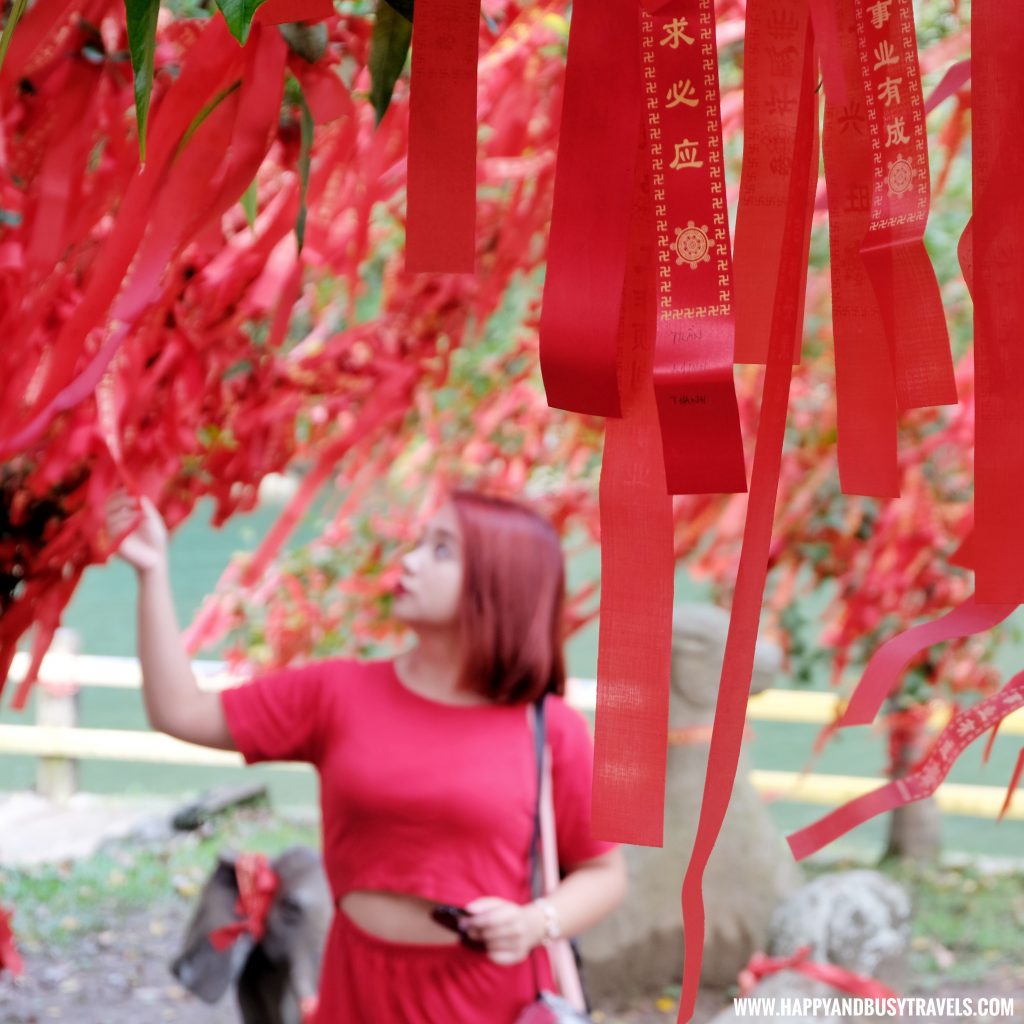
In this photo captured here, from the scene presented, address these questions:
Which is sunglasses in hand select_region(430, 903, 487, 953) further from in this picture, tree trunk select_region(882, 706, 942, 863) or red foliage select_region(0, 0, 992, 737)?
tree trunk select_region(882, 706, 942, 863)

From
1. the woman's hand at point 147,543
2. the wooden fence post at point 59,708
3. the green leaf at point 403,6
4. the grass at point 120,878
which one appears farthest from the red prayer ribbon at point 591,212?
the wooden fence post at point 59,708

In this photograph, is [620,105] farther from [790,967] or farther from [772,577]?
[772,577]

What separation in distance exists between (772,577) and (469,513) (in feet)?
5.42

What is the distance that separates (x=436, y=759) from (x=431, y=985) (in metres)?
0.19

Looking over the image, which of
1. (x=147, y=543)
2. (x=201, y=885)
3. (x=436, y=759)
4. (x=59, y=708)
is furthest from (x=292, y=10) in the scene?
(x=59, y=708)

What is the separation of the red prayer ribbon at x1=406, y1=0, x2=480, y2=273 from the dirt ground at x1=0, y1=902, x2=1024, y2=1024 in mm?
2147

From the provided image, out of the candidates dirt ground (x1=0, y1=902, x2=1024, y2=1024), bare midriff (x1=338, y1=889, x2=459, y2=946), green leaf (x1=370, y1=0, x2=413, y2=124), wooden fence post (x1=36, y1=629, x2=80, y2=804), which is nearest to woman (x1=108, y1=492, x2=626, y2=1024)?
bare midriff (x1=338, y1=889, x2=459, y2=946)

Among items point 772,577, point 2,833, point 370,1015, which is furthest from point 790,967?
point 2,833

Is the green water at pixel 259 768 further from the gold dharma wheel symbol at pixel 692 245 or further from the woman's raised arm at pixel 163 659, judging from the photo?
the gold dharma wheel symbol at pixel 692 245

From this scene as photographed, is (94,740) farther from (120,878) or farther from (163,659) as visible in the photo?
(163,659)

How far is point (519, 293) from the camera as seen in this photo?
112 inches

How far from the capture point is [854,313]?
46cm

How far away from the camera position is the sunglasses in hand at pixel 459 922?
3.74 feet

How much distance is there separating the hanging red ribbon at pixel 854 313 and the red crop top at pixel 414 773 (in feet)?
2.62
